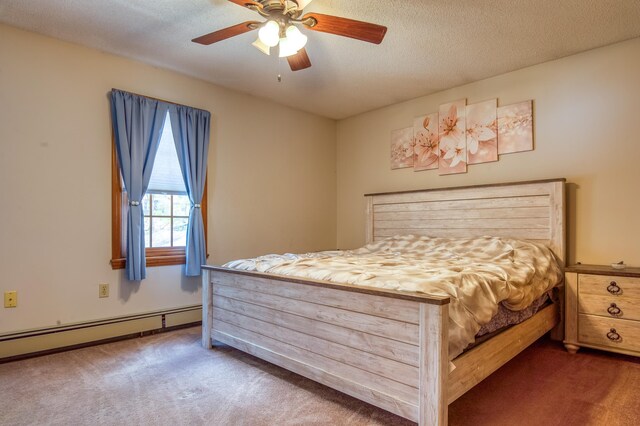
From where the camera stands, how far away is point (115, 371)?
250 cm

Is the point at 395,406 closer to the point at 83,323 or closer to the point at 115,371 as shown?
the point at 115,371

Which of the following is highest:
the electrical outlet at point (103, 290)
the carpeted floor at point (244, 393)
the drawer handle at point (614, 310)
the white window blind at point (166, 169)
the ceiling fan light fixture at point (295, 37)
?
the ceiling fan light fixture at point (295, 37)

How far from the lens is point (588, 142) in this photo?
3160 millimetres

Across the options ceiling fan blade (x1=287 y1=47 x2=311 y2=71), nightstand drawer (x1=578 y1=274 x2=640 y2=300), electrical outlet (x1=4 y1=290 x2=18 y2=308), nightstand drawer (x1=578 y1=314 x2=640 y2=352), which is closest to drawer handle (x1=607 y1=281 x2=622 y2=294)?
nightstand drawer (x1=578 y1=274 x2=640 y2=300)

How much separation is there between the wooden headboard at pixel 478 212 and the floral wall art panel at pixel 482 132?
349mm

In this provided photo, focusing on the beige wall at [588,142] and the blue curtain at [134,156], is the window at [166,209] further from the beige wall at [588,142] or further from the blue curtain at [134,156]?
the beige wall at [588,142]

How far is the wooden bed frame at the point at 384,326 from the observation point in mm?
1675

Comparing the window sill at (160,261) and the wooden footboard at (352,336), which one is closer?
the wooden footboard at (352,336)

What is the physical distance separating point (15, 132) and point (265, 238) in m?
2.39

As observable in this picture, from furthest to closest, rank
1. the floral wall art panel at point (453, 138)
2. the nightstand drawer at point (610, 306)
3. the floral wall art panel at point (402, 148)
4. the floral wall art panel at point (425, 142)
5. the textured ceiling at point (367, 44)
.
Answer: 1. the floral wall art panel at point (402, 148)
2. the floral wall art panel at point (425, 142)
3. the floral wall art panel at point (453, 138)
4. the nightstand drawer at point (610, 306)
5. the textured ceiling at point (367, 44)

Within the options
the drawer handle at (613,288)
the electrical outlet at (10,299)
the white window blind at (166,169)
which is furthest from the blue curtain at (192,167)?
the drawer handle at (613,288)

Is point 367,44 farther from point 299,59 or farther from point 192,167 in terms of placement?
point 192,167

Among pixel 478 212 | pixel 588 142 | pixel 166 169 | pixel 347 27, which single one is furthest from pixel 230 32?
pixel 588 142

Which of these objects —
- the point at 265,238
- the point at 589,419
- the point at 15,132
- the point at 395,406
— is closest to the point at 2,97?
the point at 15,132
